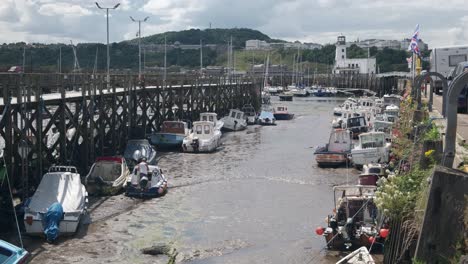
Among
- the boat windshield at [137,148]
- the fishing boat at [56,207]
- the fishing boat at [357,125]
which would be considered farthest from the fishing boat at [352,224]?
the fishing boat at [357,125]

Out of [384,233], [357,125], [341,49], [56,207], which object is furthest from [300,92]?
[384,233]

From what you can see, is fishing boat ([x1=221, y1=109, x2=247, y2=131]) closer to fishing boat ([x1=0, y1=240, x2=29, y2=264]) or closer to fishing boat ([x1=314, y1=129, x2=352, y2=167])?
fishing boat ([x1=314, y1=129, x2=352, y2=167])

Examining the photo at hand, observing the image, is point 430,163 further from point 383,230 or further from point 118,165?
point 118,165

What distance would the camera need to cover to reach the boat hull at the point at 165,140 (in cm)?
4041

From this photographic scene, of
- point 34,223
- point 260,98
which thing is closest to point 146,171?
point 34,223

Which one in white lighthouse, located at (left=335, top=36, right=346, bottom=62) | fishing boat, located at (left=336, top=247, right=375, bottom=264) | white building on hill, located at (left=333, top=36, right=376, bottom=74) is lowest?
fishing boat, located at (left=336, top=247, right=375, bottom=264)

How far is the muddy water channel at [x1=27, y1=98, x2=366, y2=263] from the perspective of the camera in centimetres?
1797

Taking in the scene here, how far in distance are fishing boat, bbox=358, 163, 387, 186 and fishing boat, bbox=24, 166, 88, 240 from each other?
10.1 metres

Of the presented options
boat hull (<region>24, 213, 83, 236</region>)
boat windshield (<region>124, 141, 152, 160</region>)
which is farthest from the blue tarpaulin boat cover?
boat windshield (<region>124, 141, 152, 160</region>)

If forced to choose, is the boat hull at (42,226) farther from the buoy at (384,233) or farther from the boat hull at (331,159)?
the boat hull at (331,159)

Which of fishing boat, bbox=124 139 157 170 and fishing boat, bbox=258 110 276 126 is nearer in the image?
fishing boat, bbox=124 139 157 170

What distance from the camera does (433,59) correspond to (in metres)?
42.0

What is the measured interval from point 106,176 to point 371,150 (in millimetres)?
12968

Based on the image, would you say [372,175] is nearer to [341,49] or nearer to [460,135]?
[460,135]
